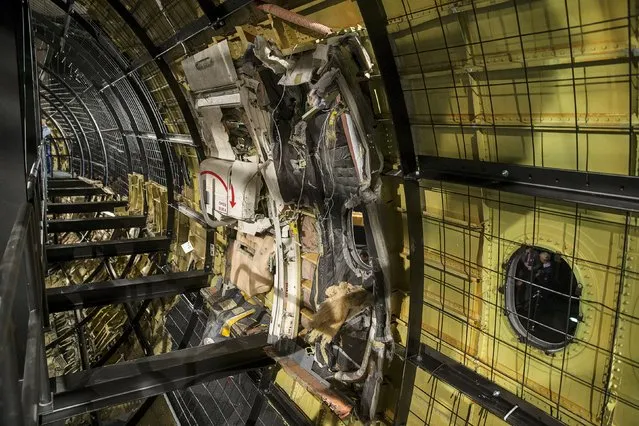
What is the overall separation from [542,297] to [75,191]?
1012 centimetres

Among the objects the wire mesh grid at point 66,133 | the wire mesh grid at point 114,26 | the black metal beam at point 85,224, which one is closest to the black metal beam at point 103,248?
the black metal beam at point 85,224

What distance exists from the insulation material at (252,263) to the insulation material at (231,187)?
497 millimetres

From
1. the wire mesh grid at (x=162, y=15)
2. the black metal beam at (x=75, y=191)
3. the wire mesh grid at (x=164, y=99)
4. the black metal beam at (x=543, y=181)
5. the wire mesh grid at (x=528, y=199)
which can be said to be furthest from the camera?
the black metal beam at (x=75, y=191)

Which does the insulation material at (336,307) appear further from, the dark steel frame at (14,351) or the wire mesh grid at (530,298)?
the dark steel frame at (14,351)

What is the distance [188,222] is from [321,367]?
3.95 m

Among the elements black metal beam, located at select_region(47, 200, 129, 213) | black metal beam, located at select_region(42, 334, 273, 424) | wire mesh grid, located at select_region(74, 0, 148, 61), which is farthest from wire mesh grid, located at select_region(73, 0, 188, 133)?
black metal beam, located at select_region(42, 334, 273, 424)

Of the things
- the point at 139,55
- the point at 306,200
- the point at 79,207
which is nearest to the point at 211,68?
the point at 306,200

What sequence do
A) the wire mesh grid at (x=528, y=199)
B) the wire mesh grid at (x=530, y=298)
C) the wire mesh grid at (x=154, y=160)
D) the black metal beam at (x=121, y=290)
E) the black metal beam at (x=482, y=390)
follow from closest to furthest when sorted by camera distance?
the wire mesh grid at (x=528, y=199)
the wire mesh grid at (x=530, y=298)
the black metal beam at (x=482, y=390)
the black metal beam at (x=121, y=290)
the wire mesh grid at (x=154, y=160)

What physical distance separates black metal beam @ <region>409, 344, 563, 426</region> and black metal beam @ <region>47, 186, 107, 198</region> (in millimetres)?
9054

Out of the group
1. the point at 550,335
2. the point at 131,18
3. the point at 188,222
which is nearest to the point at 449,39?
the point at 550,335

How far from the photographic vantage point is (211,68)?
3.78m

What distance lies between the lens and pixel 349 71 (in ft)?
8.79

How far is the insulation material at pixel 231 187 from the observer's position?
13.0ft

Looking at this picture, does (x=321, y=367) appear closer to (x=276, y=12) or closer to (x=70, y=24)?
(x=276, y=12)
